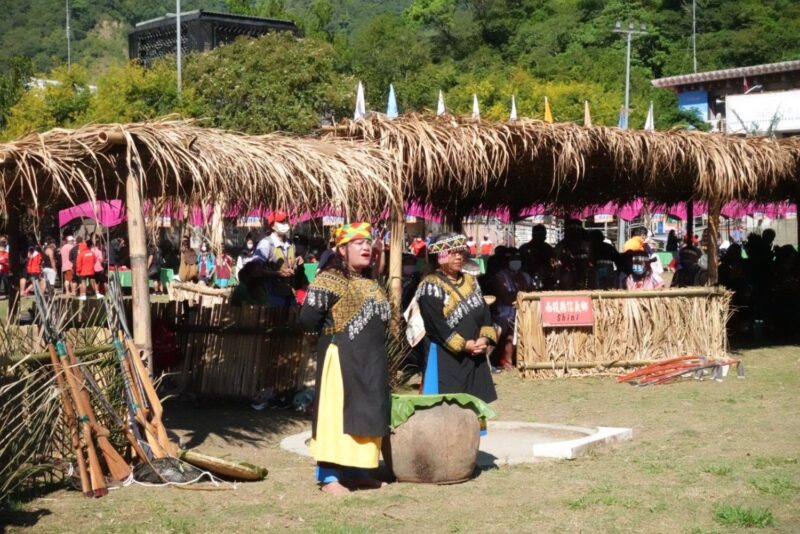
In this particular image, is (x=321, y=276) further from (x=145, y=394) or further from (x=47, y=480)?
(x=47, y=480)

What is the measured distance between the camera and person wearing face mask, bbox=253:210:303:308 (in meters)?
12.8

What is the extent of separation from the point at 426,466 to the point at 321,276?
1482 millimetres

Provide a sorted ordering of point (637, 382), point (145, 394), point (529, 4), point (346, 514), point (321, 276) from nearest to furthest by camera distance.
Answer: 1. point (346, 514)
2. point (321, 276)
3. point (145, 394)
4. point (637, 382)
5. point (529, 4)

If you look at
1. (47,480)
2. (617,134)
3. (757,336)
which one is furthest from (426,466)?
(757,336)

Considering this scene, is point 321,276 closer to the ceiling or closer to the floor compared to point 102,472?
closer to the ceiling

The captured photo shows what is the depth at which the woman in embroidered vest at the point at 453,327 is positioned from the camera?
27.6ft

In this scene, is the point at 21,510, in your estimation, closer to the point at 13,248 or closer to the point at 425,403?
the point at 425,403

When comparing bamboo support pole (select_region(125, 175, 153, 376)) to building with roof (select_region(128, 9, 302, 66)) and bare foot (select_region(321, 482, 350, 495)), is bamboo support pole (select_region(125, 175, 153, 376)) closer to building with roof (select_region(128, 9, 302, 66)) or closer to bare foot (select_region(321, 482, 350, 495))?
bare foot (select_region(321, 482, 350, 495))

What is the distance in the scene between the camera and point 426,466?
7.81 metres

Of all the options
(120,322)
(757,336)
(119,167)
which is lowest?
(757,336)

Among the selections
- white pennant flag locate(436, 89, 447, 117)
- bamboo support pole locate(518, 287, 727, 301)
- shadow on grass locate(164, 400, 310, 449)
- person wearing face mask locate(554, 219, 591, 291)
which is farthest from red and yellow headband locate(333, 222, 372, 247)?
person wearing face mask locate(554, 219, 591, 291)

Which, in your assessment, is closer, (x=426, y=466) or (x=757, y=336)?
(x=426, y=466)

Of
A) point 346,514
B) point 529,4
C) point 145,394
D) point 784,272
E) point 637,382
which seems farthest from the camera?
point 529,4

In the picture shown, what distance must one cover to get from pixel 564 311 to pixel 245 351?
4079mm
